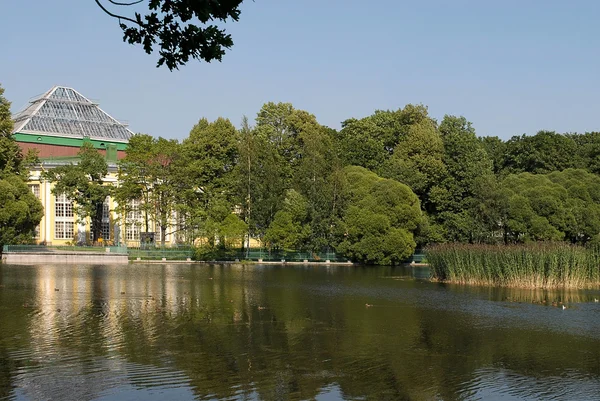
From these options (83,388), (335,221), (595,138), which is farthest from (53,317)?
(595,138)

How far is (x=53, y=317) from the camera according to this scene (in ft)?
83.2

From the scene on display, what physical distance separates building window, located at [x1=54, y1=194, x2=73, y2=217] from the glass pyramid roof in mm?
11889

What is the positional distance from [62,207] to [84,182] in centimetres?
941

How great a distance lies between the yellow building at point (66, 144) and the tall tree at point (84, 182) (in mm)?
1860

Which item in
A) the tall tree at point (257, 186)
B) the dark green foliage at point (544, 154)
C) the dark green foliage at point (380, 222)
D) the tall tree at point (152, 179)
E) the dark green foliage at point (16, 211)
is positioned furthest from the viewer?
the dark green foliage at point (544, 154)

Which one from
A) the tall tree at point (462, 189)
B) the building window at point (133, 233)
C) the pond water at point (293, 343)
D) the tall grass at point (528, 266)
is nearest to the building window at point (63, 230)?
the building window at point (133, 233)

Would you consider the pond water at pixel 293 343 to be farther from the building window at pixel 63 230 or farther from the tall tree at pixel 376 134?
the tall tree at pixel 376 134

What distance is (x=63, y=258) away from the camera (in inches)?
2298

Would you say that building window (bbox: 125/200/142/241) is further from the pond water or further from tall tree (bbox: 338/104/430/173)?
the pond water

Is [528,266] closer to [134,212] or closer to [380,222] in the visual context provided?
[380,222]

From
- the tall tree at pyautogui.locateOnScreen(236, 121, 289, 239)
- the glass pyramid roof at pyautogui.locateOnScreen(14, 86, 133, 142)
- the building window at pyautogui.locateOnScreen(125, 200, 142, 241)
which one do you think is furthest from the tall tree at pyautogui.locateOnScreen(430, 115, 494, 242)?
the glass pyramid roof at pyautogui.locateOnScreen(14, 86, 133, 142)

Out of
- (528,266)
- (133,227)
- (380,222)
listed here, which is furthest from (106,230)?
(528,266)

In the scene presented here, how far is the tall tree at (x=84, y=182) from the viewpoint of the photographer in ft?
213

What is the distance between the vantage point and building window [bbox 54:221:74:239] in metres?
73.1
